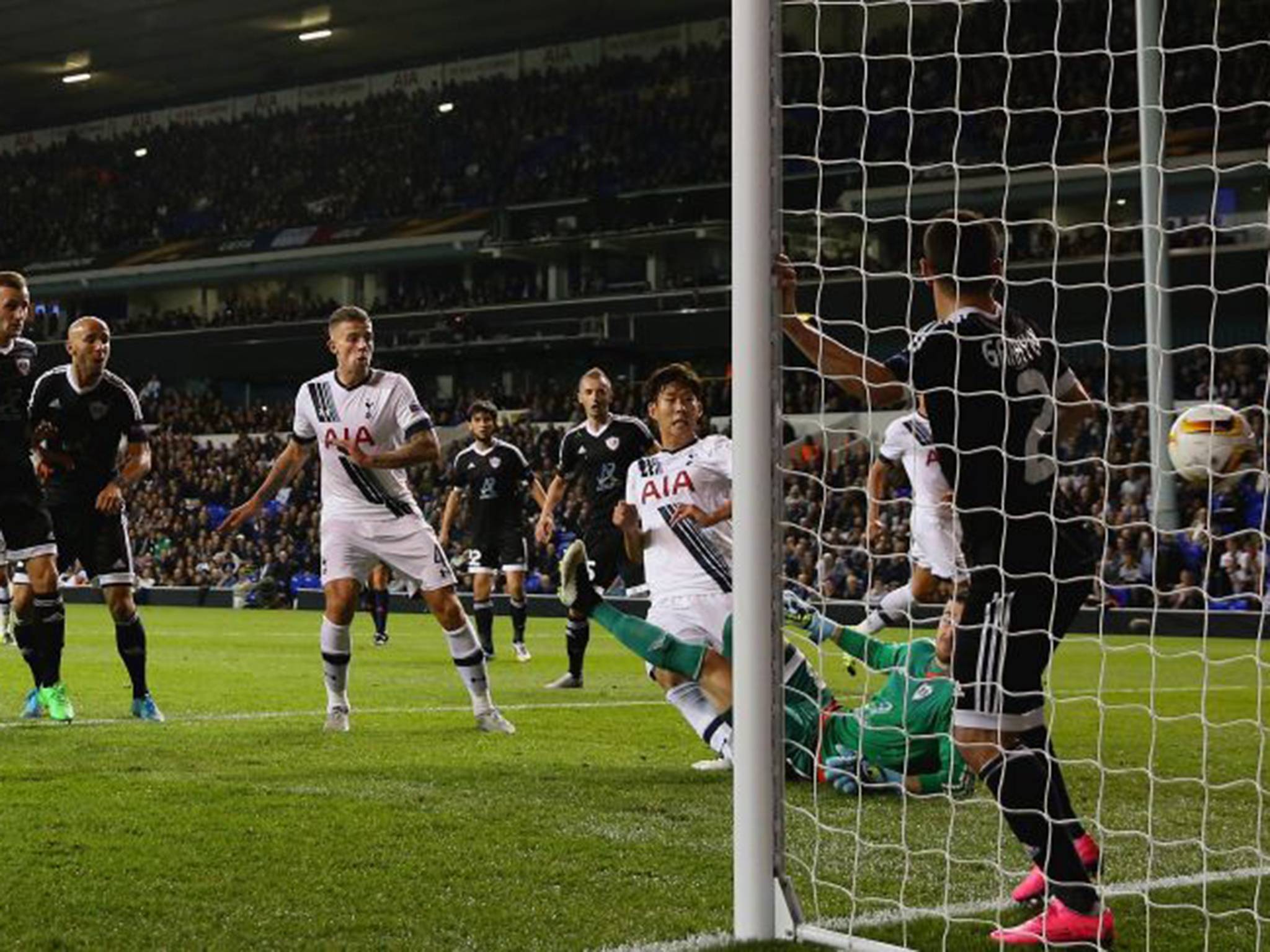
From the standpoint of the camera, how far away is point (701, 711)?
7234 mm

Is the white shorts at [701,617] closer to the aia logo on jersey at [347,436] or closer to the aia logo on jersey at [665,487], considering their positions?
the aia logo on jersey at [665,487]

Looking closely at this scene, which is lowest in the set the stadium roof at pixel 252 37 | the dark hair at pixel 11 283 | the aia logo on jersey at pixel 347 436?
the aia logo on jersey at pixel 347 436

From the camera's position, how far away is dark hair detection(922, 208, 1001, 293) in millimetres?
4395

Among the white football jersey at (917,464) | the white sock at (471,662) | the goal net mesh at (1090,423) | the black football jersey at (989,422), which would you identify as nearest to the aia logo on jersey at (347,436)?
the white sock at (471,662)

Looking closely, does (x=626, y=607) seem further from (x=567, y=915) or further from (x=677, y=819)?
(x=567, y=915)

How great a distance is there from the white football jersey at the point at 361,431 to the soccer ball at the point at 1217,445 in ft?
13.6

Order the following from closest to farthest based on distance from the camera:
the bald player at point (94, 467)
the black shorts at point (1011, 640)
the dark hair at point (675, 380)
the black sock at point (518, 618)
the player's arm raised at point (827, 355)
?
the black shorts at point (1011, 640)
the player's arm raised at point (827, 355)
the dark hair at point (675, 380)
the bald player at point (94, 467)
the black sock at point (518, 618)

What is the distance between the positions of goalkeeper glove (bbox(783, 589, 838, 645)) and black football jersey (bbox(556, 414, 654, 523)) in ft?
13.7

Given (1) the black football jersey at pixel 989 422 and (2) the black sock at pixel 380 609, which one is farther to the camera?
(2) the black sock at pixel 380 609

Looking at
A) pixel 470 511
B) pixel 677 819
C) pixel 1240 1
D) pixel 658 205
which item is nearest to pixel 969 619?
pixel 677 819

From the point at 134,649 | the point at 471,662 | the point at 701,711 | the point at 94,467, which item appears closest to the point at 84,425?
the point at 94,467

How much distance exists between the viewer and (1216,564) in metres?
20.0

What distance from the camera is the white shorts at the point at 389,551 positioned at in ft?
28.6

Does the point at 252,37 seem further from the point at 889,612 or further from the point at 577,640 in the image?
the point at 889,612
